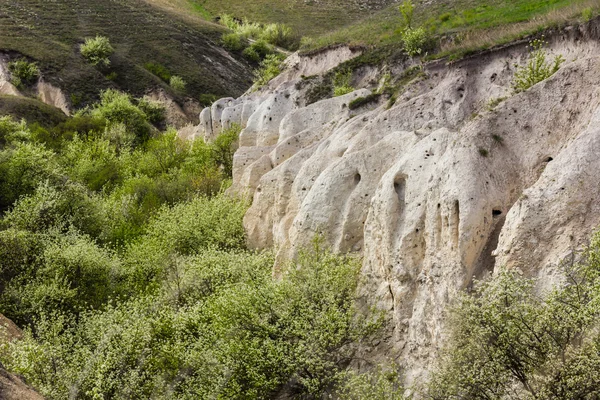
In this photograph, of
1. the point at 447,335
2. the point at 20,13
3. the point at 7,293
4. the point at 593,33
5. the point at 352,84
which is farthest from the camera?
the point at 20,13

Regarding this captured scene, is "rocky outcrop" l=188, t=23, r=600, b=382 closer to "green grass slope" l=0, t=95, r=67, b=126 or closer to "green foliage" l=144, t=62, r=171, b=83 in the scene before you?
"green grass slope" l=0, t=95, r=67, b=126

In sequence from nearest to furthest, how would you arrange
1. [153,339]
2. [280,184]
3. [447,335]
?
1. [447,335]
2. [153,339]
3. [280,184]

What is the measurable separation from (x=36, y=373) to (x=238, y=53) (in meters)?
103

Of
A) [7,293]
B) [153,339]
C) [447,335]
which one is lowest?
[7,293]

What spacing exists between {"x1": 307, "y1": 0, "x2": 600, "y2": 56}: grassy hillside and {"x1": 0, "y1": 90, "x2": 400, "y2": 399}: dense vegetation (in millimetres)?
15631

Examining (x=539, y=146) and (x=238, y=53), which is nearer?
(x=539, y=146)

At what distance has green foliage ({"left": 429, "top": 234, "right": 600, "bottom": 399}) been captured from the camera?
1065 cm

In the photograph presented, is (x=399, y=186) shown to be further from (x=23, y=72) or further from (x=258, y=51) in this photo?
(x=258, y=51)

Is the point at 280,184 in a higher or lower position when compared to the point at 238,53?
lower

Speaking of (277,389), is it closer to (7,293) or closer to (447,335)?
(447,335)

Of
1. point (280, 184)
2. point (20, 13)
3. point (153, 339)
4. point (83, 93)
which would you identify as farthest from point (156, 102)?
point (153, 339)

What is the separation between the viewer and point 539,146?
58.0 ft

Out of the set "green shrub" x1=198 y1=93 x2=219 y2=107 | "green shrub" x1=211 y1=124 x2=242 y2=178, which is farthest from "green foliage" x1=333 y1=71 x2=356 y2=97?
"green shrub" x1=198 y1=93 x2=219 y2=107

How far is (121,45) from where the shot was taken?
9681cm
